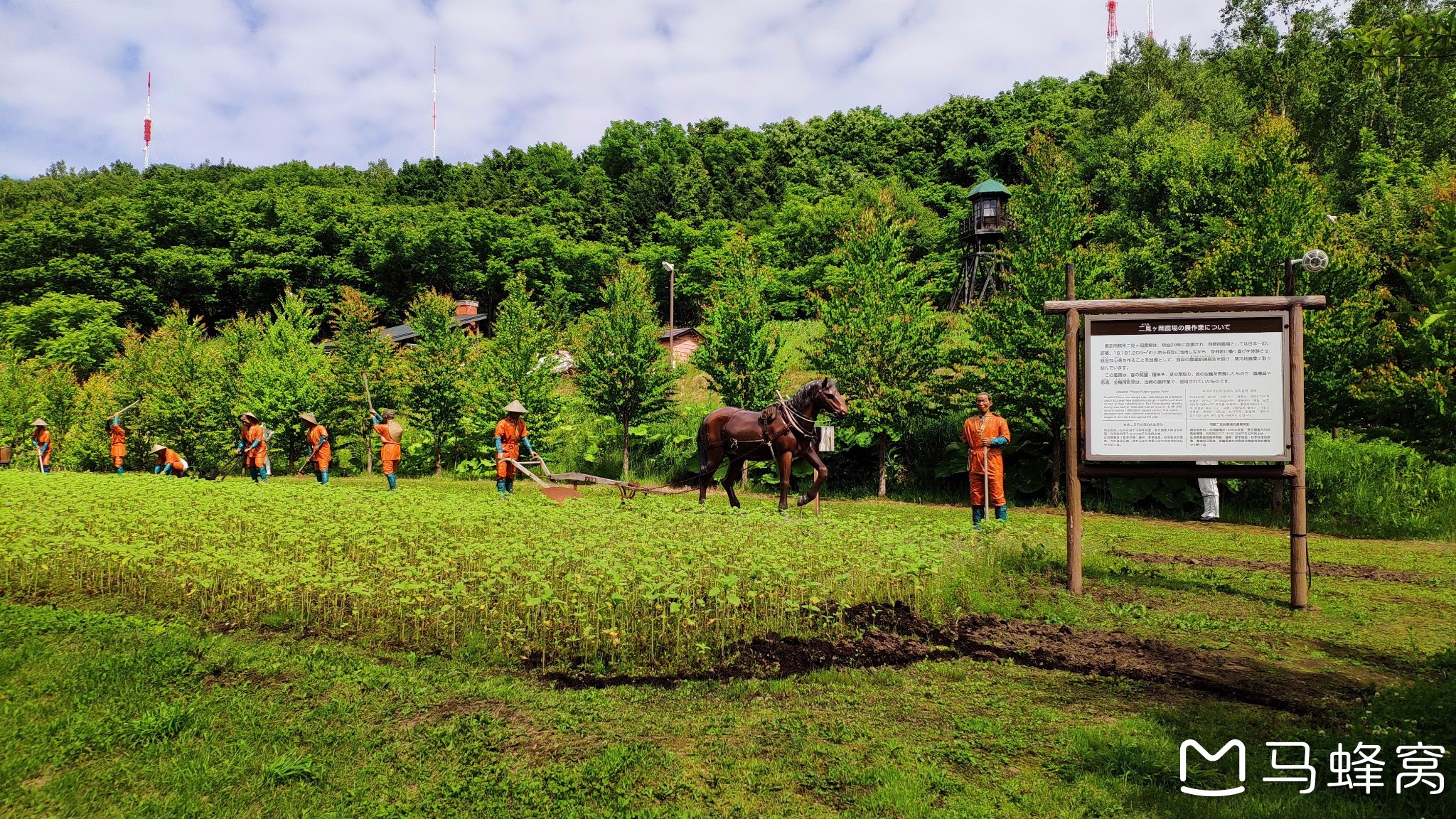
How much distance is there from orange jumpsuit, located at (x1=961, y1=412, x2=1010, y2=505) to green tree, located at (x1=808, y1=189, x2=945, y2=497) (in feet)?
21.8

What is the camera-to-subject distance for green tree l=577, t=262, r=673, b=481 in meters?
24.8

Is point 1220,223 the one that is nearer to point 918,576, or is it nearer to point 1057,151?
point 1057,151

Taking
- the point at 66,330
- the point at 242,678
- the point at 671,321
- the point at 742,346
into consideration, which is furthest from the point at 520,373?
the point at 66,330

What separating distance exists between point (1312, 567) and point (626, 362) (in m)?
18.0

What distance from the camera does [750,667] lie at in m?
6.65

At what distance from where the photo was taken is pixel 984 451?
45.5 ft

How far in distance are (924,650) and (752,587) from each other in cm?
169

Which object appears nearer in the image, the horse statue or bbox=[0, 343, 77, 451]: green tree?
the horse statue

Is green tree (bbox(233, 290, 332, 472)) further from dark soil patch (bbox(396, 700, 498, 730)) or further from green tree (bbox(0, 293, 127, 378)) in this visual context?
green tree (bbox(0, 293, 127, 378))

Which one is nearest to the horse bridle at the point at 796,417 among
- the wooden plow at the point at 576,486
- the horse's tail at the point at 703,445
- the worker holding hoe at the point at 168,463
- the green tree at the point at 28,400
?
the horse's tail at the point at 703,445

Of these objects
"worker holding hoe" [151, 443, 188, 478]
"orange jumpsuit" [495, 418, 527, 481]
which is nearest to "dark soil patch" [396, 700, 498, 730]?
"orange jumpsuit" [495, 418, 527, 481]

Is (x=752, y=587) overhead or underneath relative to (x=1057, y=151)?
→ underneath

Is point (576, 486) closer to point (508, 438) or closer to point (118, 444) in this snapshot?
point (508, 438)

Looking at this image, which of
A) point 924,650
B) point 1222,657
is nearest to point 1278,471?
point 1222,657
